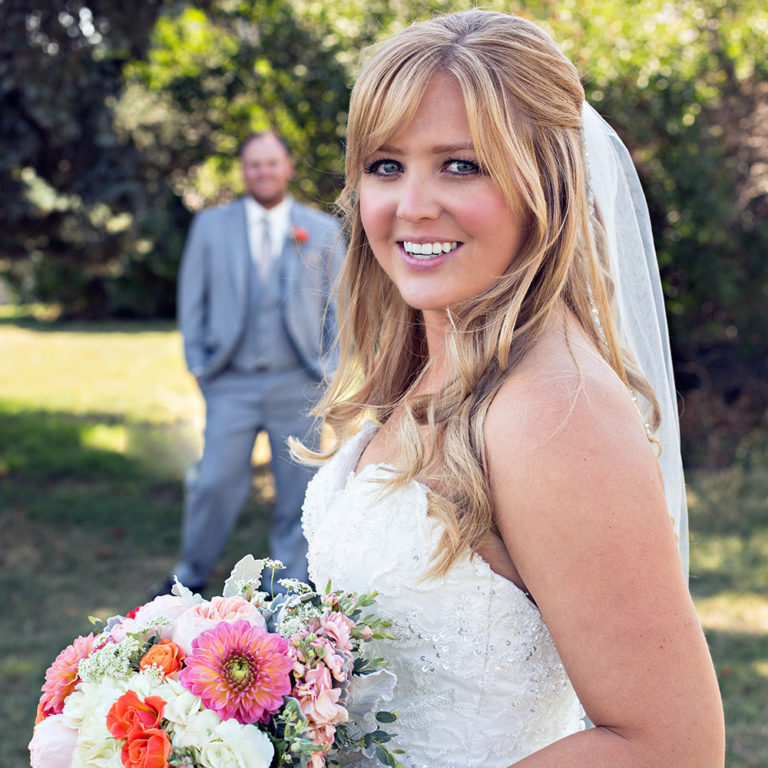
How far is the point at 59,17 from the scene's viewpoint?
6.71m

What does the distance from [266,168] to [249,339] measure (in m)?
1.11

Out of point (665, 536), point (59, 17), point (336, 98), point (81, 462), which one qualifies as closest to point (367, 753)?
point (665, 536)

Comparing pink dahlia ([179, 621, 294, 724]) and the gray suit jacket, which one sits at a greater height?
pink dahlia ([179, 621, 294, 724])

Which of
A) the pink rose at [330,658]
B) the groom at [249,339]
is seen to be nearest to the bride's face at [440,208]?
the pink rose at [330,658]

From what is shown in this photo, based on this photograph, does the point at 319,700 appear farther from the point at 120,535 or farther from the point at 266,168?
the point at 120,535

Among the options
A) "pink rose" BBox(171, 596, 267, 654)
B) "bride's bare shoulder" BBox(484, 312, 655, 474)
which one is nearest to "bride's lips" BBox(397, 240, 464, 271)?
"bride's bare shoulder" BBox(484, 312, 655, 474)

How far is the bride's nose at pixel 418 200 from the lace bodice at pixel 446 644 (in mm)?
504

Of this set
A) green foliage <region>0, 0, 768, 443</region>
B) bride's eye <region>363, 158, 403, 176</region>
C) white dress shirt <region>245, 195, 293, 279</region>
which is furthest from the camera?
green foliage <region>0, 0, 768, 443</region>

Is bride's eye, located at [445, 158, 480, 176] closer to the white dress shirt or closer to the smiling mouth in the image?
the smiling mouth

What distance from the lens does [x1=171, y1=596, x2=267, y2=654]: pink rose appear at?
1.60 m

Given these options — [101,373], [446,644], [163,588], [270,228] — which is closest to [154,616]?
[446,644]

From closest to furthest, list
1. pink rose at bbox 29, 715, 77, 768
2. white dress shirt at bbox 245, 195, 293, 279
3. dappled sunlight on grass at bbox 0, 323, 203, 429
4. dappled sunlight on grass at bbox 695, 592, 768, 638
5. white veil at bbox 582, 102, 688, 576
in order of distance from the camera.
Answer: pink rose at bbox 29, 715, 77, 768 < white veil at bbox 582, 102, 688, 576 < dappled sunlight on grass at bbox 695, 592, 768, 638 < white dress shirt at bbox 245, 195, 293, 279 < dappled sunlight on grass at bbox 0, 323, 203, 429

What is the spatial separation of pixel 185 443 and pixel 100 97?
4.52 metres

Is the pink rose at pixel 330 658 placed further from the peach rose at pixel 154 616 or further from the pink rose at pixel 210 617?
the peach rose at pixel 154 616
